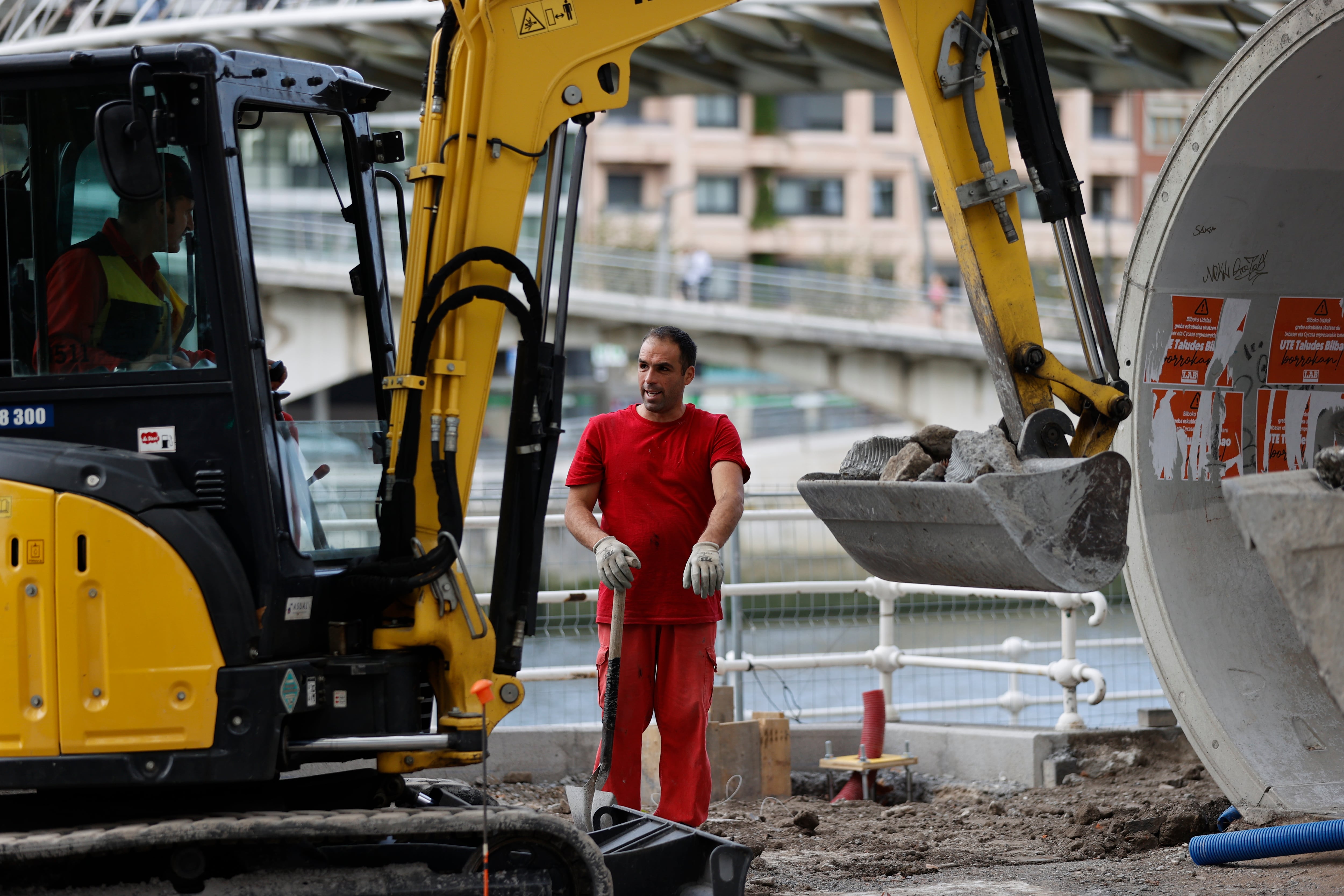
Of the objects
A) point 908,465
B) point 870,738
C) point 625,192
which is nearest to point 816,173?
point 625,192

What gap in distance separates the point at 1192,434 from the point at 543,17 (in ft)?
12.8

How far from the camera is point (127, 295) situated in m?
4.68

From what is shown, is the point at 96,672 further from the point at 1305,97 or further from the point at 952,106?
the point at 1305,97

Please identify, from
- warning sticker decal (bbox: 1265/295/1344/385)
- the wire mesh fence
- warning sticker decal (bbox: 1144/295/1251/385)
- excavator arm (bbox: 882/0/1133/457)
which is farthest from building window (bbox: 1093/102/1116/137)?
excavator arm (bbox: 882/0/1133/457)

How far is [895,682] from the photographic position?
31.4ft

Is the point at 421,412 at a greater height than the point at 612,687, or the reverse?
the point at 421,412

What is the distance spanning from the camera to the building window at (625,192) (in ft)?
188

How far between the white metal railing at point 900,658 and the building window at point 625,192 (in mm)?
49408

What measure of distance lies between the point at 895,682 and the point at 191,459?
19.2 ft

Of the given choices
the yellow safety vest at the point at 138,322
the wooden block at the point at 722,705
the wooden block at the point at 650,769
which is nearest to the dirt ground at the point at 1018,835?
the wooden block at the point at 650,769

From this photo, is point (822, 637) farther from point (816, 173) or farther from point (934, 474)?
point (816, 173)

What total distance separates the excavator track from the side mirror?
1886mm

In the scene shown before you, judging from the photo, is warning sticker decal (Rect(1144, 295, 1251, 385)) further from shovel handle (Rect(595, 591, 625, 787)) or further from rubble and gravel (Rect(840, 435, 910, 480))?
shovel handle (Rect(595, 591, 625, 787))

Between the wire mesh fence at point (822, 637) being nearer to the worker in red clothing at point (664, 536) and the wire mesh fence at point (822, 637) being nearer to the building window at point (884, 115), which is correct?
the worker in red clothing at point (664, 536)
